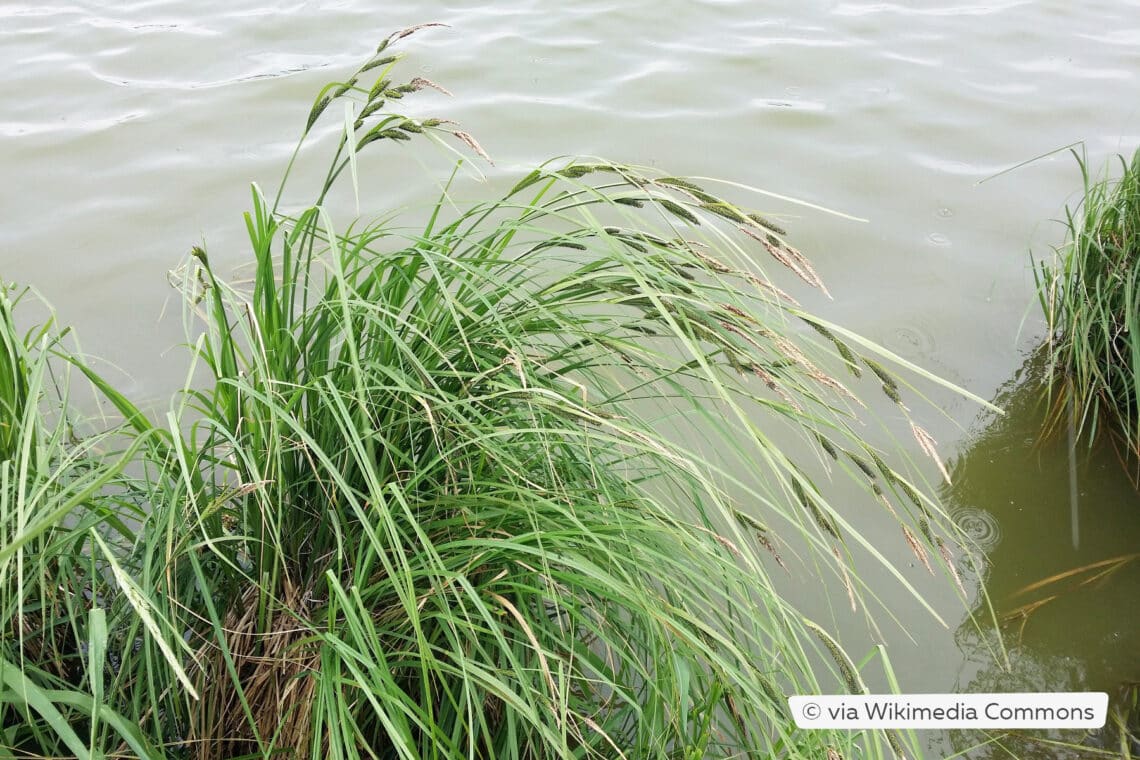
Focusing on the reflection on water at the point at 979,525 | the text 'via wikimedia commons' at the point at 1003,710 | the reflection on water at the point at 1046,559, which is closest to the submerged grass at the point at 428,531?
the text 'via wikimedia commons' at the point at 1003,710

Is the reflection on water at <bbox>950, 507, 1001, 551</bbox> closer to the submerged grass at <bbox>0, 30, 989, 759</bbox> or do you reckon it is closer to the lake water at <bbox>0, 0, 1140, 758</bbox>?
the lake water at <bbox>0, 0, 1140, 758</bbox>

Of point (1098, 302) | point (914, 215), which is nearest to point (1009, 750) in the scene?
point (1098, 302)

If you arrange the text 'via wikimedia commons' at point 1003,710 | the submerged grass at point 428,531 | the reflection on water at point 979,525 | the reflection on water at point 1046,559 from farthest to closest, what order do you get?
the reflection on water at point 979,525, the reflection on water at point 1046,559, the text 'via wikimedia commons' at point 1003,710, the submerged grass at point 428,531

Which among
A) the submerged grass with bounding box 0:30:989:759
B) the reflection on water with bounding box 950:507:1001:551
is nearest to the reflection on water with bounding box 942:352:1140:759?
the reflection on water with bounding box 950:507:1001:551

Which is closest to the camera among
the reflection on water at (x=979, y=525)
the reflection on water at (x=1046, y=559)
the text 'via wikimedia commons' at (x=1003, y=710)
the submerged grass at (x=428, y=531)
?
the submerged grass at (x=428, y=531)

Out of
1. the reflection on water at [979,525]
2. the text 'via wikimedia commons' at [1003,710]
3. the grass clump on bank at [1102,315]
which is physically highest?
the grass clump on bank at [1102,315]

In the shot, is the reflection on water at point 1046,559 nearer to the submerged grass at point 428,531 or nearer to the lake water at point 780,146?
the lake water at point 780,146

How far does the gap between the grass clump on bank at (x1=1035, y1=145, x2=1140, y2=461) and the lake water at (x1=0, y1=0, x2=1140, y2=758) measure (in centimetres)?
14

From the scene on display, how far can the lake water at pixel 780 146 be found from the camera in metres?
2.64

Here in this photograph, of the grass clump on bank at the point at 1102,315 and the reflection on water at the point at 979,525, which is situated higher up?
the grass clump on bank at the point at 1102,315

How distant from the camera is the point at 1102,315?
2.54 m

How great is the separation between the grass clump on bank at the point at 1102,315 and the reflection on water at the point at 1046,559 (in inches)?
4.0

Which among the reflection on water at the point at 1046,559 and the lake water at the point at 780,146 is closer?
the reflection on water at the point at 1046,559

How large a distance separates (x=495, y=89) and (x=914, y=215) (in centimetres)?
196
